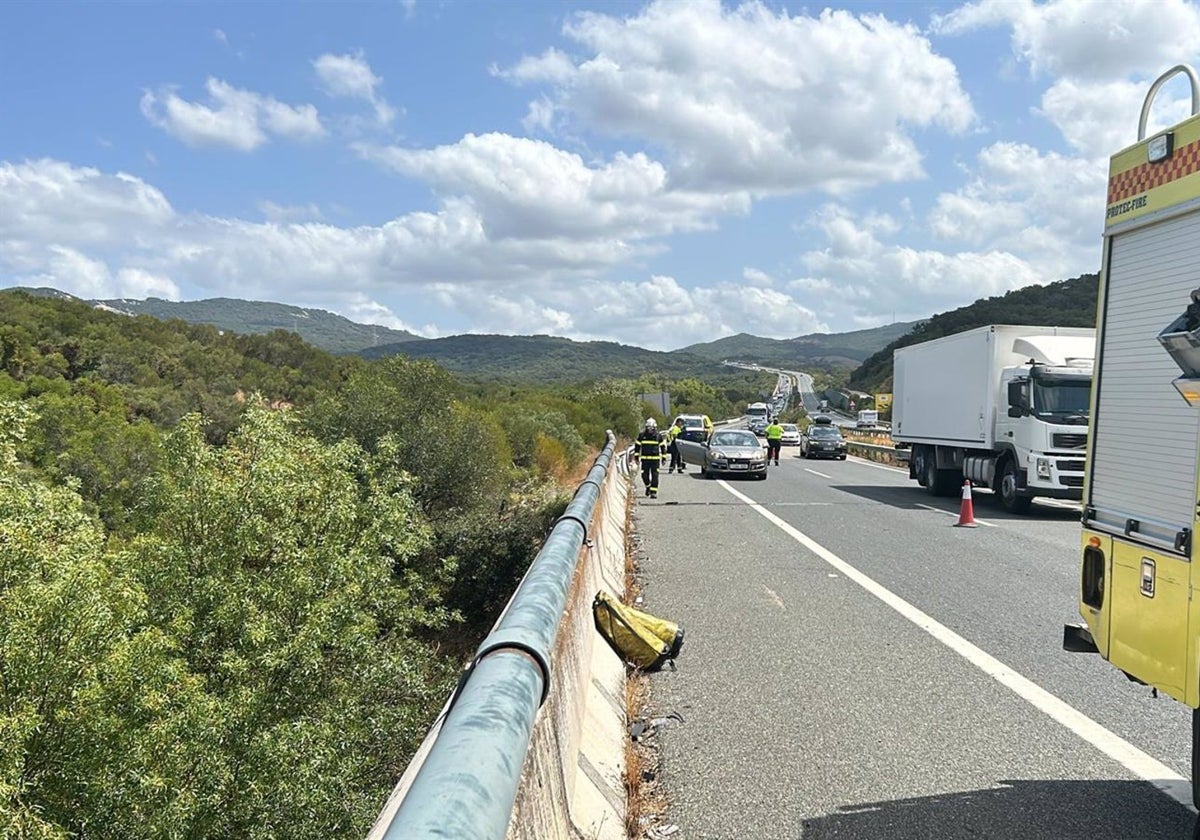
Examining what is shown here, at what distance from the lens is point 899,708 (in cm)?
536

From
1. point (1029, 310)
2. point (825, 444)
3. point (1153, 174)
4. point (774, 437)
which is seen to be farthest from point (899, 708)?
point (1029, 310)

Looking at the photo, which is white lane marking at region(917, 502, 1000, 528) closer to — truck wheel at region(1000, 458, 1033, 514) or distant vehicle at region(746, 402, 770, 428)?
truck wheel at region(1000, 458, 1033, 514)

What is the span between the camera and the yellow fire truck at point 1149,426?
11.8 feet

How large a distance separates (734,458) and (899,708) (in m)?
20.2

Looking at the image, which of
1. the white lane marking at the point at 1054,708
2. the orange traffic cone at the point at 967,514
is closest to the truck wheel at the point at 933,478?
the orange traffic cone at the point at 967,514

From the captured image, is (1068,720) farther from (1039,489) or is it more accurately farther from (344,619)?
(1039,489)

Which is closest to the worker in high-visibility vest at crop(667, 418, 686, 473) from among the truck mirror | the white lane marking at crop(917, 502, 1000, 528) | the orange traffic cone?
the white lane marking at crop(917, 502, 1000, 528)

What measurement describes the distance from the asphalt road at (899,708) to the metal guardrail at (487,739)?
57.0 inches

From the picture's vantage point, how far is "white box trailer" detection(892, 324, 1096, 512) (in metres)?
16.2

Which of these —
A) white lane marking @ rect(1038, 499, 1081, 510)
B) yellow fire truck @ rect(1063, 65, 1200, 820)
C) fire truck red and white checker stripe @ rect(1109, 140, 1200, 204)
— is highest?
fire truck red and white checker stripe @ rect(1109, 140, 1200, 204)

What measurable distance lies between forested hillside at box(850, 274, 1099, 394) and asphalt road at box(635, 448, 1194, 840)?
63.4m

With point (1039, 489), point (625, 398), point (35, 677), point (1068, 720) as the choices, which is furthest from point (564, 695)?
point (625, 398)

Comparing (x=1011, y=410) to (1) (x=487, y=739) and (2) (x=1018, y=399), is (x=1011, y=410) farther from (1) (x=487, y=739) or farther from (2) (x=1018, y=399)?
(1) (x=487, y=739)

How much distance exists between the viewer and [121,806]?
684 centimetres
